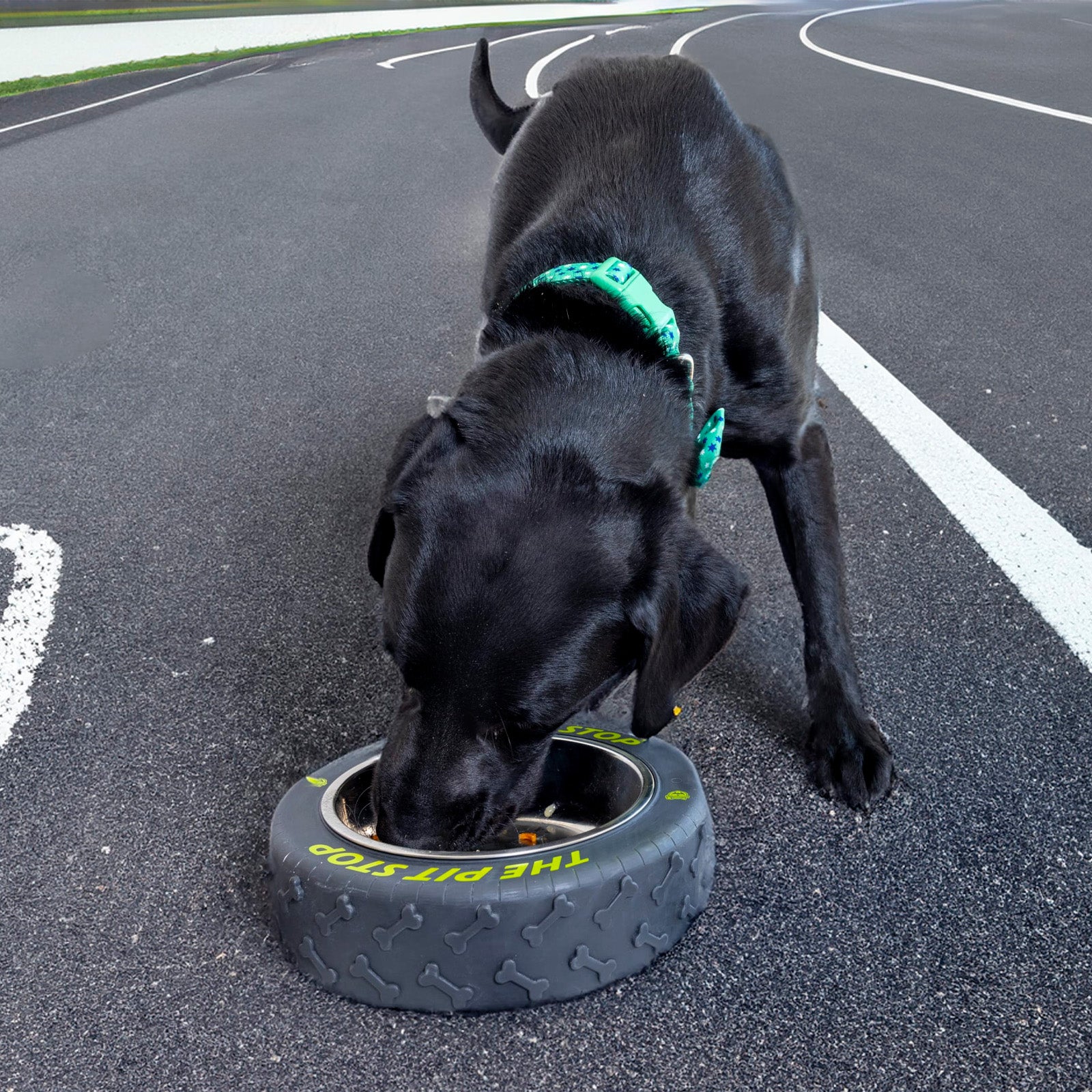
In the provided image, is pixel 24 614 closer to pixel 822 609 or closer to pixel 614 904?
pixel 614 904

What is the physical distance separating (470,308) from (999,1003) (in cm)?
461

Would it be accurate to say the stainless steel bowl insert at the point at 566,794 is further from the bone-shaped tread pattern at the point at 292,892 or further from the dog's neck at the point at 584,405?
the dog's neck at the point at 584,405

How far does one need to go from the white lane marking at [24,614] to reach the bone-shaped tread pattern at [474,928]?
1430 mm

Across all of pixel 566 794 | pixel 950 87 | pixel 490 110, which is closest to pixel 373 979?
pixel 566 794

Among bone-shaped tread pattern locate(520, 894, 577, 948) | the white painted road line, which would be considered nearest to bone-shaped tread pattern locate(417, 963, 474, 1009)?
bone-shaped tread pattern locate(520, 894, 577, 948)

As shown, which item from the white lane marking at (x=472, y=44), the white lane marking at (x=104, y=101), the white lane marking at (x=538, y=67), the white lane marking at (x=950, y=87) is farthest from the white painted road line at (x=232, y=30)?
the white lane marking at (x=950, y=87)

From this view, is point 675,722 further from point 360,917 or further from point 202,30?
point 202,30

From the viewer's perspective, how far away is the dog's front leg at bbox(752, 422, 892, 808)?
2523mm

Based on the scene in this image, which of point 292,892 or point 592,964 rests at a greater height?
point 292,892

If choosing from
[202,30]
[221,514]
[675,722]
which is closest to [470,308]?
[221,514]

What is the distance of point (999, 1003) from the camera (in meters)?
1.89

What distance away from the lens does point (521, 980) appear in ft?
6.03

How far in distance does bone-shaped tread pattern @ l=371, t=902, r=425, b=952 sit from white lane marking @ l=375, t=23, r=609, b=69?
→ 16.6 meters

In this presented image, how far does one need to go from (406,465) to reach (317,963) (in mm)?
941
